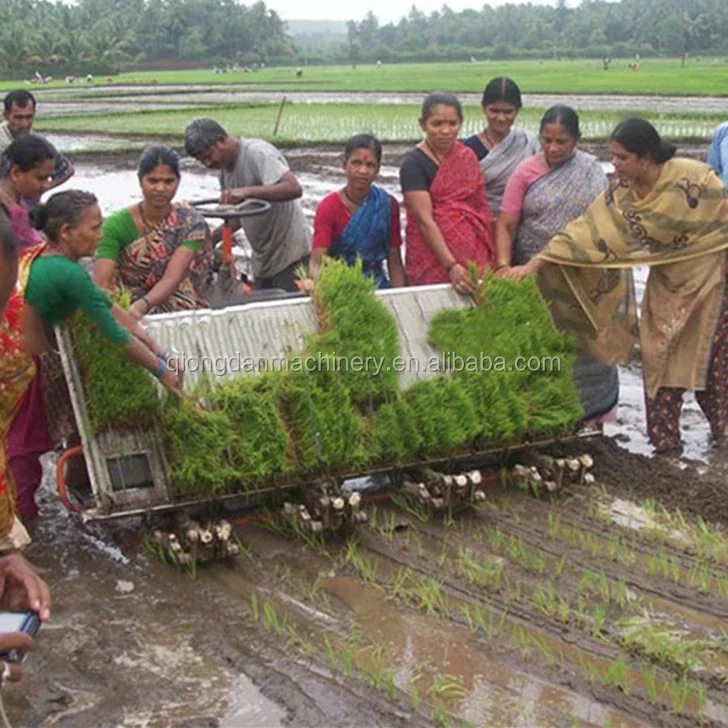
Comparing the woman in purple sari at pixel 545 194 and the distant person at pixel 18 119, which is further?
the distant person at pixel 18 119

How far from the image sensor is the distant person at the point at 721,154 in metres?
6.12

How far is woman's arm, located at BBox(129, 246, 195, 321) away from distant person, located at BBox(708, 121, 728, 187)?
9.75 feet

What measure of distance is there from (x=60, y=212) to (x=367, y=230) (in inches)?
65.1

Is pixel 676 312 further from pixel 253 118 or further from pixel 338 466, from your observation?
pixel 253 118

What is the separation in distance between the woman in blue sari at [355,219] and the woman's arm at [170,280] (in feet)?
2.14

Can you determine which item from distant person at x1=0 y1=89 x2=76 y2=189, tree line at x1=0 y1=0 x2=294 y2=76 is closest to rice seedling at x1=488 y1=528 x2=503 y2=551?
distant person at x1=0 y1=89 x2=76 y2=189

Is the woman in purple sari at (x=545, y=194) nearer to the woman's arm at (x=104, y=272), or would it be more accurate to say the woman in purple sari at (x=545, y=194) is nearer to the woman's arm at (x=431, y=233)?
the woman's arm at (x=431, y=233)

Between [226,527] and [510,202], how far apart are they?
229 centimetres

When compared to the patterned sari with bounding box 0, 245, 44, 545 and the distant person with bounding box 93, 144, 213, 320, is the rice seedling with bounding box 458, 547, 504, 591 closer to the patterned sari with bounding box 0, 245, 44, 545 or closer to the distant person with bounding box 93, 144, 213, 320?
the distant person with bounding box 93, 144, 213, 320

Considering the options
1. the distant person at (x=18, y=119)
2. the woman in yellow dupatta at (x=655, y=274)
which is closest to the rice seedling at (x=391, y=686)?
the woman in yellow dupatta at (x=655, y=274)

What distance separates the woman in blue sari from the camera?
5.39m

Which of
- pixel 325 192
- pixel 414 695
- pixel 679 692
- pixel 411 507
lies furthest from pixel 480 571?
pixel 325 192

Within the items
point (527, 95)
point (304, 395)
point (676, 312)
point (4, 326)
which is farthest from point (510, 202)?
point (527, 95)

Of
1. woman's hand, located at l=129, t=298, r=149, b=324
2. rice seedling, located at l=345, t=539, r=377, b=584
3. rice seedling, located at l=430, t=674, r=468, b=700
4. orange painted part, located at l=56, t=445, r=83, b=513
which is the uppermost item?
woman's hand, located at l=129, t=298, r=149, b=324
